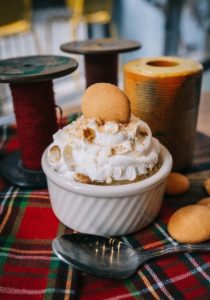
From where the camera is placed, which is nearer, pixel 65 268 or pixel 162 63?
pixel 65 268

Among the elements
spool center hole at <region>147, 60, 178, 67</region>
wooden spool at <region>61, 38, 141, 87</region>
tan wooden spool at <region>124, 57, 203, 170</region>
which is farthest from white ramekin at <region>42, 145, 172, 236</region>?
wooden spool at <region>61, 38, 141, 87</region>

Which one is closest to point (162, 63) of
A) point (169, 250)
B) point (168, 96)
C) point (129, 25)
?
point (168, 96)

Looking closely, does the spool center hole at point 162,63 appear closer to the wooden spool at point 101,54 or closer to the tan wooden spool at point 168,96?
→ the tan wooden spool at point 168,96

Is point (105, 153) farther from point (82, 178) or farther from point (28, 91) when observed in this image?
point (28, 91)

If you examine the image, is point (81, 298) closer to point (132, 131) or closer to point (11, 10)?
point (132, 131)

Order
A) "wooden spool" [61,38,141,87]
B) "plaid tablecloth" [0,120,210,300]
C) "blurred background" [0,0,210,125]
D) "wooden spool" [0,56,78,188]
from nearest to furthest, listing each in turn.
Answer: "plaid tablecloth" [0,120,210,300], "wooden spool" [0,56,78,188], "wooden spool" [61,38,141,87], "blurred background" [0,0,210,125]

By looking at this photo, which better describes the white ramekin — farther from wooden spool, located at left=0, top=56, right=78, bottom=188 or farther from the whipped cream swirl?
wooden spool, located at left=0, top=56, right=78, bottom=188

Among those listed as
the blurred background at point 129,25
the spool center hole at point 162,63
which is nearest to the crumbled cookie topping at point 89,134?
the spool center hole at point 162,63
